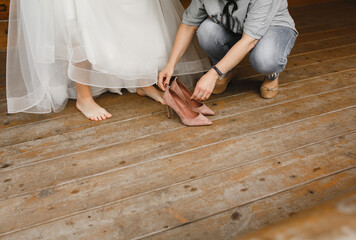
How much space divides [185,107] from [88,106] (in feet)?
1.65

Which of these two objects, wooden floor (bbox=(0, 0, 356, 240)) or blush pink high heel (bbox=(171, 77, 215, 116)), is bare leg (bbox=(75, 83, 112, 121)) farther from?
blush pink high heel (bbox=(171, 77, 215, 116))

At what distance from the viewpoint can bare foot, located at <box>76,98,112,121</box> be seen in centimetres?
159

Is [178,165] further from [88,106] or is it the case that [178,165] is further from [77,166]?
[88,106]

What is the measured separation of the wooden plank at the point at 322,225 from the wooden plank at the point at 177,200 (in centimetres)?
68

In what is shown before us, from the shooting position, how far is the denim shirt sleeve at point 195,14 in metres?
1.54

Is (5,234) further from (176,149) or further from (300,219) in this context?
(300,219)

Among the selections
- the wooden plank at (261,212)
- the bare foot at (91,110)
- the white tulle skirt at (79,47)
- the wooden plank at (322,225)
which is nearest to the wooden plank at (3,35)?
the white tulle skirt at (79,47)

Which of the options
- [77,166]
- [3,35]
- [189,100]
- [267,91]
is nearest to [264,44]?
[267,91]

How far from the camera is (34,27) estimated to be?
147 centimetres

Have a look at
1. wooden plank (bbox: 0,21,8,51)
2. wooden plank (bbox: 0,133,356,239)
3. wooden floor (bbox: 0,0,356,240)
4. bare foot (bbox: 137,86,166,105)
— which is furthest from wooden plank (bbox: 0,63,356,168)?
wooden plank (bbox: 0,21,8,51)

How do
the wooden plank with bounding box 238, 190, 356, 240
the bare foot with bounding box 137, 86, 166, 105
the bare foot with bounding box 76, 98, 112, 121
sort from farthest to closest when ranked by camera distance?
1. the bare foot with bounding box 137, 86, 166, 105
2. the bare foot with bounding box 76, 98, 112, 121
3. the wooden plank with bounding box 238, 190, 356, 240

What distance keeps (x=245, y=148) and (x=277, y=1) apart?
655mm

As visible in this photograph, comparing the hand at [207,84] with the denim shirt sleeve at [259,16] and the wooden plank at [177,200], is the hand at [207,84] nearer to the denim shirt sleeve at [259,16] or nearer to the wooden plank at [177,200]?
the denim shirt sleeve at [259,16]

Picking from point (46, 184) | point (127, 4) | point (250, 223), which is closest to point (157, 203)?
point (250, 223)
